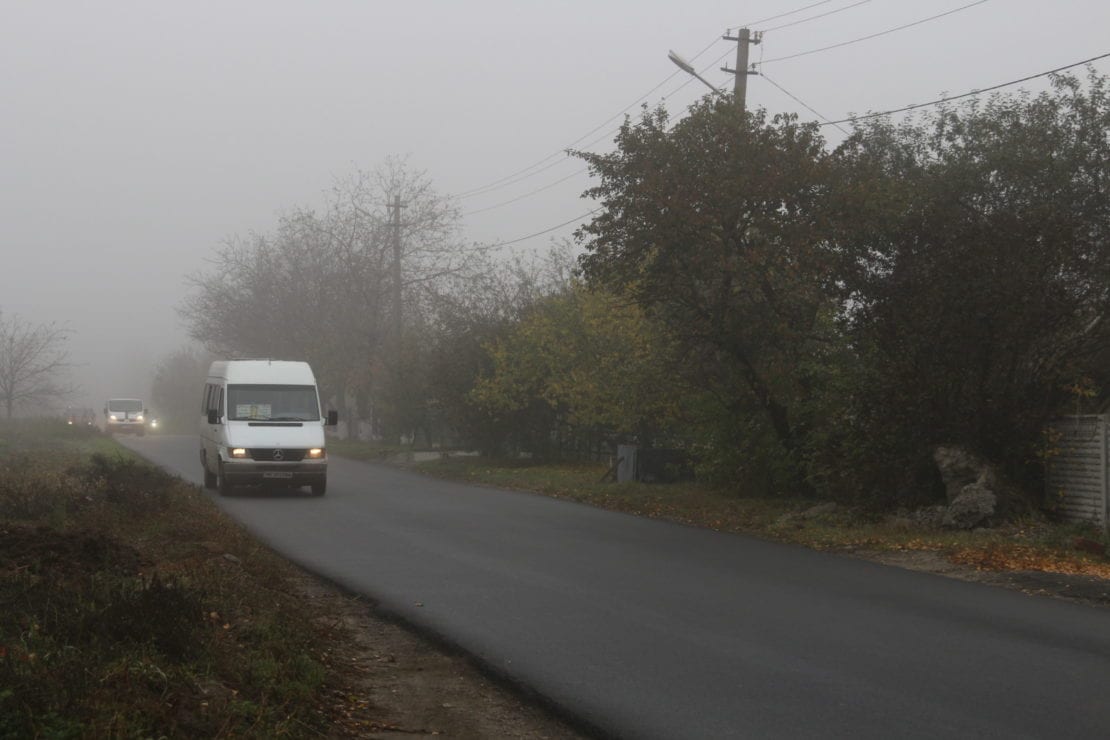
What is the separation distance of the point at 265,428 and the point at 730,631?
15.2m

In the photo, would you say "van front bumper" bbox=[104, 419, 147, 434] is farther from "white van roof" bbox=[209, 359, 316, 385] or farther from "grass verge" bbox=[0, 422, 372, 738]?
"grass verge" bbox=[0, 422, 372, 738]

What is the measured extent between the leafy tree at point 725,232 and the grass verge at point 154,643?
29.8 ft

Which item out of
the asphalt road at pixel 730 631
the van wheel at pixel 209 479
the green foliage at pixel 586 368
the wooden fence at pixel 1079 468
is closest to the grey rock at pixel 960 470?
the wooden fence at pixel 1079 468

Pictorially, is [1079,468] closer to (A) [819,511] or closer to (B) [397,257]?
(A) [819,511]

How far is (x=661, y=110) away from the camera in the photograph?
765 inches

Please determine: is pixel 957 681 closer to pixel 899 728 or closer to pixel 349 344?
pixel 899 728

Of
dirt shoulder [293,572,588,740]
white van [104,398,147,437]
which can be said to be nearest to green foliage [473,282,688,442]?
dirt shoulder [293,572,588,740]

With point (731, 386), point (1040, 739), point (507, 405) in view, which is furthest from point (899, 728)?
point (507, 405)

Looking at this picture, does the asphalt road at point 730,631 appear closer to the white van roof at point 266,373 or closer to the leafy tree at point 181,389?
the white van roof at point 266,373

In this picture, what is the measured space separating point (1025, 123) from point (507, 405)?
15.7 metres

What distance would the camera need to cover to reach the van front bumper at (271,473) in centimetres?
2206

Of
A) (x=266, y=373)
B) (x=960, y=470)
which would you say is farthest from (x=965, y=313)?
(x=266, y=373)

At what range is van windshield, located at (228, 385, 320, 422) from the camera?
23047 millimetres

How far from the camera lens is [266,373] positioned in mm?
23719
